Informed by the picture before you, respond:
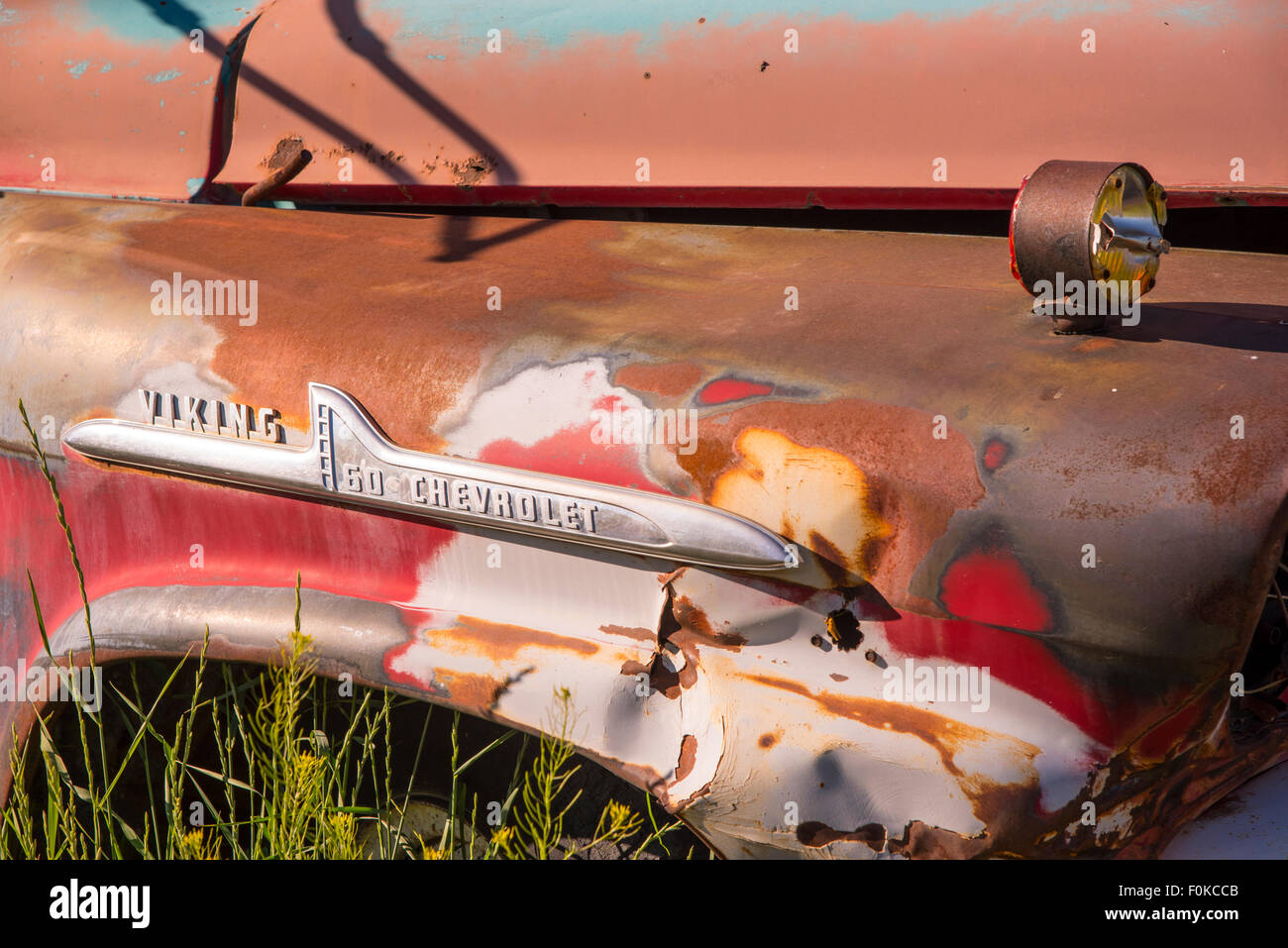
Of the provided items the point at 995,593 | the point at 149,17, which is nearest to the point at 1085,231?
the point at 995,593

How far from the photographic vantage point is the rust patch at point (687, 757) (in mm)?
1354

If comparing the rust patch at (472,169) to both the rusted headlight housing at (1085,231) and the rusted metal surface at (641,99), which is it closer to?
the rusted metal surface at (641,99)

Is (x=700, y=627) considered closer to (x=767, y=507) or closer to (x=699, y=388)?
(x=767, y=507)

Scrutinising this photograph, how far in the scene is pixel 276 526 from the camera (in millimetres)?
1616

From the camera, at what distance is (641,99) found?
1885 millimetres

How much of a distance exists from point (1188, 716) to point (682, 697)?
1.68ft

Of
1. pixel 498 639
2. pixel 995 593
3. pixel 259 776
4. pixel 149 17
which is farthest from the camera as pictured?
pixel 149 17

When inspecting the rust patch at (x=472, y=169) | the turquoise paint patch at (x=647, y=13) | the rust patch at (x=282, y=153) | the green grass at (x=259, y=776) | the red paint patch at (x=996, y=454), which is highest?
the turquoise paint patch at (x=647, y=13)

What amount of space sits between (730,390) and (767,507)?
144mm

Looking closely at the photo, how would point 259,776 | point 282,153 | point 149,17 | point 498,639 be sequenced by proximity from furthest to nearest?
point 149,17 → point 282,153 → point 259,776 → point 498,639

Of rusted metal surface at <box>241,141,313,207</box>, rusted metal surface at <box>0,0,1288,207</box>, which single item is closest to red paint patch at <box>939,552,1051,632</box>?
rusted metal surface at <box>0,0,1288,207</box>

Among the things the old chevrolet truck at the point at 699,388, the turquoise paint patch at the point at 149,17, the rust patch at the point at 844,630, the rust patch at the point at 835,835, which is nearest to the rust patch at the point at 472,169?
the old chevrolet truck at the point at 699,388

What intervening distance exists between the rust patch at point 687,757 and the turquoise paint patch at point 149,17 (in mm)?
1522

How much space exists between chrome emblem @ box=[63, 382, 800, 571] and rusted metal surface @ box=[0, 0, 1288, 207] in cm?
56
